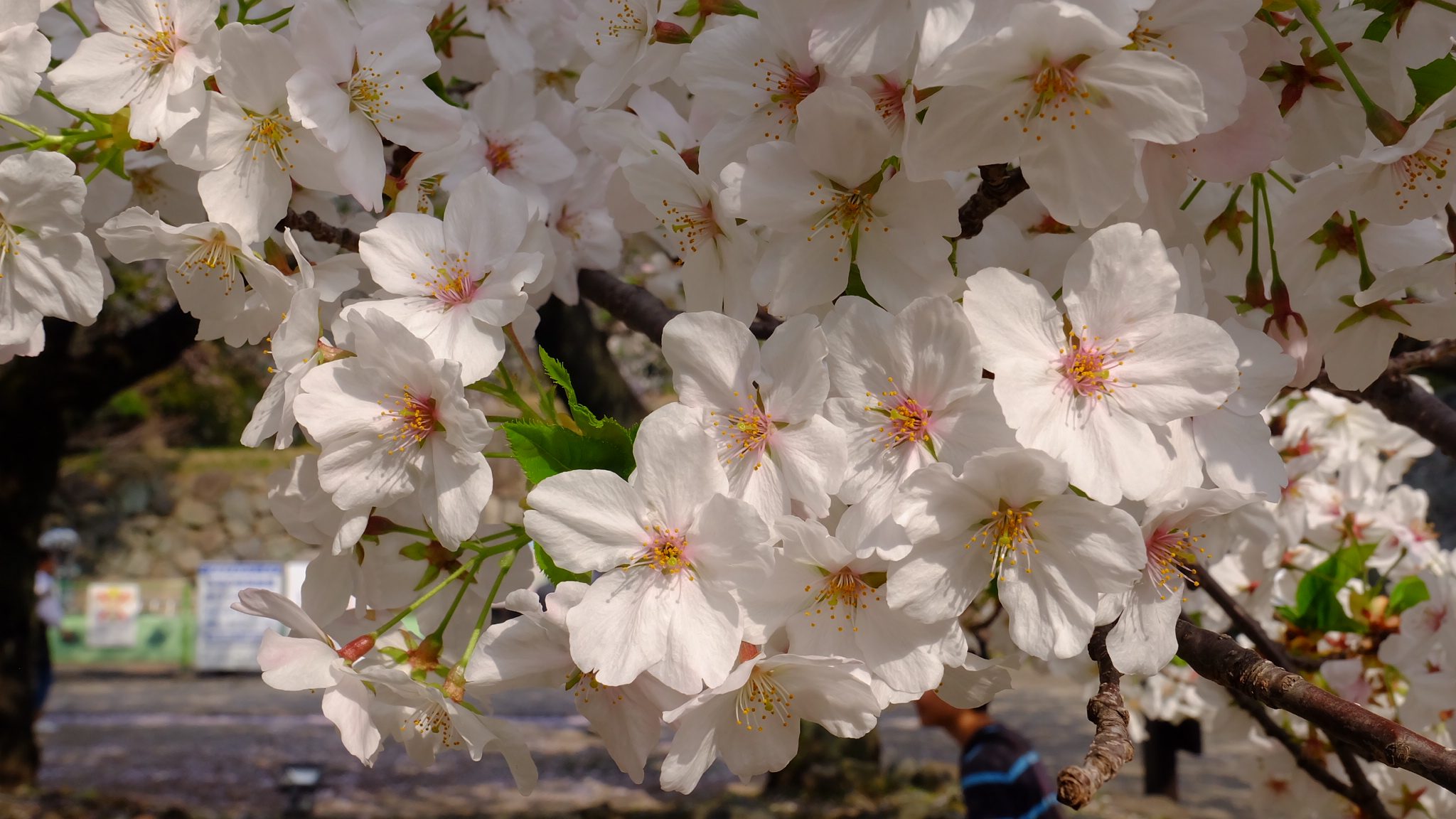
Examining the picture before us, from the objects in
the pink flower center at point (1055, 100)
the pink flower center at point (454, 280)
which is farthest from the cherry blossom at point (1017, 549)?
the pink flower center at point (454, 280)

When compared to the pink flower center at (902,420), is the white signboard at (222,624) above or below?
below

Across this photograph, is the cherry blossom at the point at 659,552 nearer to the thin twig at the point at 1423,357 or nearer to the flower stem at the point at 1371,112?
the flower stem at the point at 1371,112

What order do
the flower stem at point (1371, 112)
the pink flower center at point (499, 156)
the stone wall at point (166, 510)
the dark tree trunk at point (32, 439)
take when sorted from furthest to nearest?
the stone wall at point (166, 510) → the dark tree trunk at point (32, 439) → the pink flower center at point (499, 156) → the flower stem at point (1371, 112)

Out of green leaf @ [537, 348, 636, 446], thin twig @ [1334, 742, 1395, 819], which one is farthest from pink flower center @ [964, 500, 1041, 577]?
thin twig @ [1334, 742, 1395, 819]

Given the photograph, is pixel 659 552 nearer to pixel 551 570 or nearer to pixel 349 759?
pixel 551 570

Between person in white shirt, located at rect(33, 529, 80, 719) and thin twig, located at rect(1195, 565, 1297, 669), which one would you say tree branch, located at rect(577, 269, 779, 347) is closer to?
thin twig, located at rect(1195, 565, 1297, 669)

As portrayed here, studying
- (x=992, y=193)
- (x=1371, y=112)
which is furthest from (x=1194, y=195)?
(x=992, y=193)
